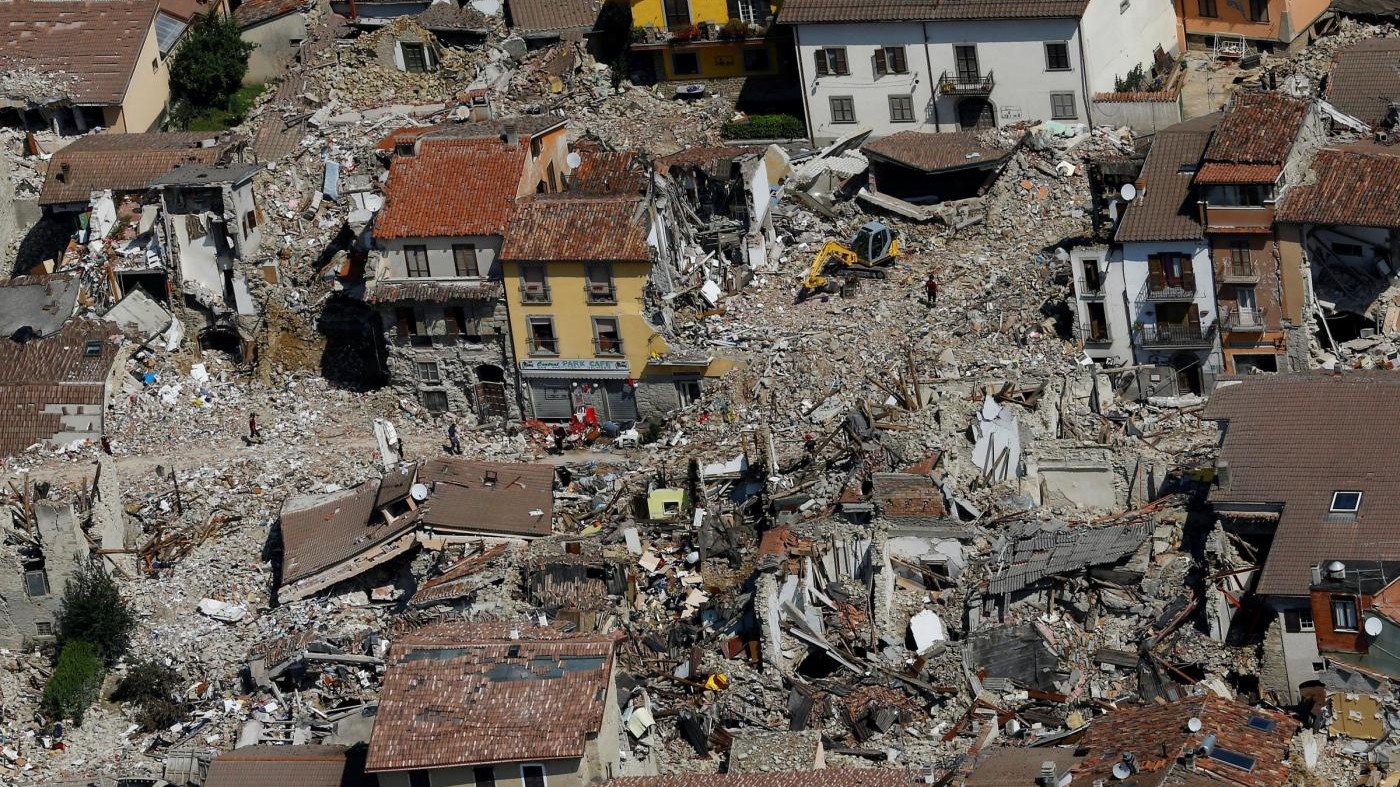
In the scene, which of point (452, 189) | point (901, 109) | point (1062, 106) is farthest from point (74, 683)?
point (1062, 106)

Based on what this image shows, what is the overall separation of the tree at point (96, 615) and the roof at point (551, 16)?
101 feet

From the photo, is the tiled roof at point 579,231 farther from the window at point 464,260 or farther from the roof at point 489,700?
the roof at point 489,700

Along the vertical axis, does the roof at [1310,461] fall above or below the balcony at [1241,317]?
below

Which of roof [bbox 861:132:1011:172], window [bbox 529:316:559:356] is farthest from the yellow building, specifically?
window [bbox 529:316:559:356]

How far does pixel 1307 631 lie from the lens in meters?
64.8

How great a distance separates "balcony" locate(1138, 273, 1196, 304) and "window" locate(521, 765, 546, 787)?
28265 millimetres

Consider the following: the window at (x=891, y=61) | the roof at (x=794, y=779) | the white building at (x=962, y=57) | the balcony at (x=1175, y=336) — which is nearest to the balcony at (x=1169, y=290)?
the balcony at (x=1175, y=336)

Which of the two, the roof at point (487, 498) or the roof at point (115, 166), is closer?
the roof at point (487, 498)

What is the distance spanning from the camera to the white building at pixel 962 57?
89.1m

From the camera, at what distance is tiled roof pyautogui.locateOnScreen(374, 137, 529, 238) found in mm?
82938

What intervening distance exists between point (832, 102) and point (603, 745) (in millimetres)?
37330

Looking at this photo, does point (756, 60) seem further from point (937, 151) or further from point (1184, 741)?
point (1184, 741)

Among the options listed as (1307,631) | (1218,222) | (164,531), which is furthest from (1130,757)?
(164,531)

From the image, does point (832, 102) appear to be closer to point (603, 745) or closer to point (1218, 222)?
point (1218, 222)
